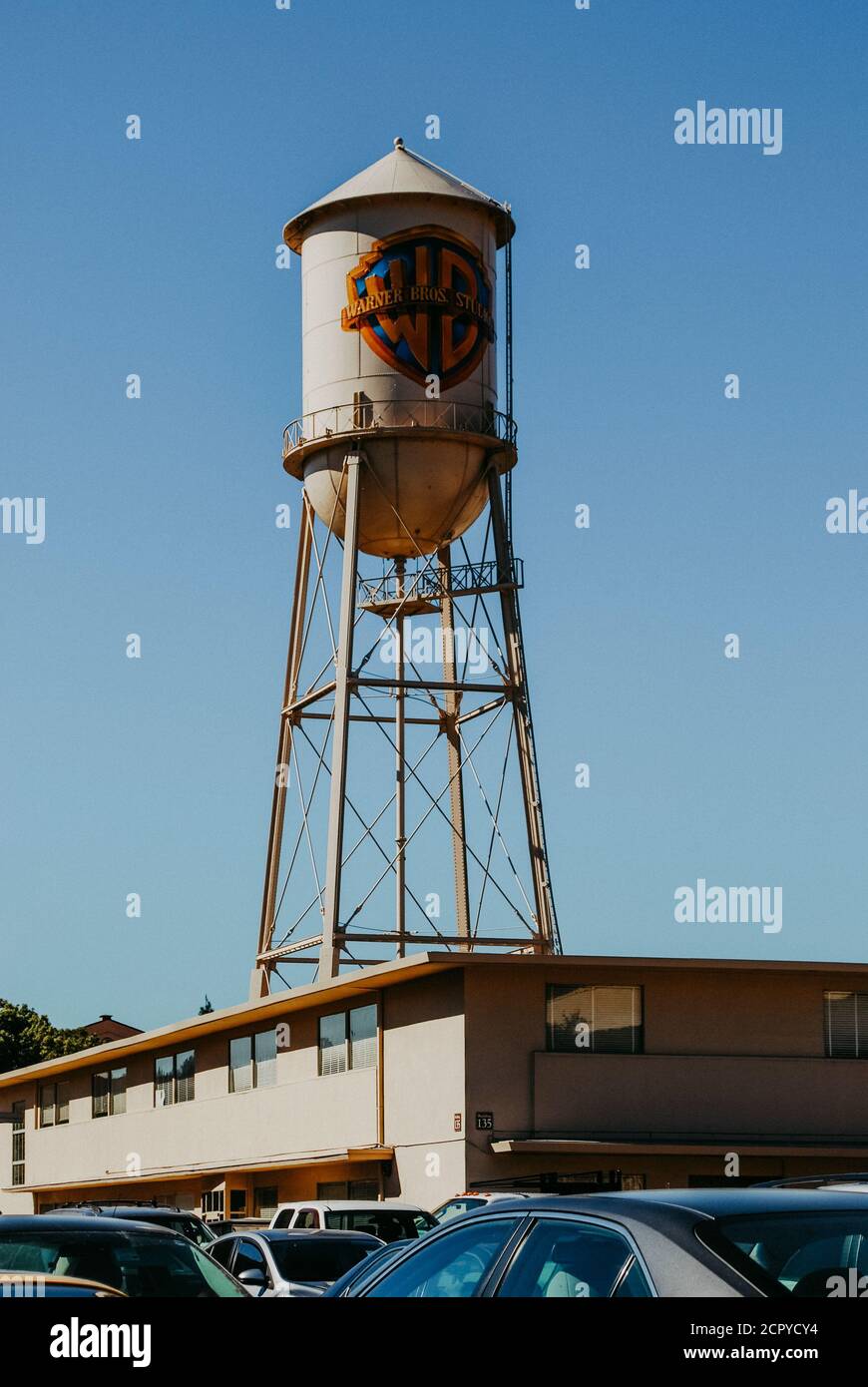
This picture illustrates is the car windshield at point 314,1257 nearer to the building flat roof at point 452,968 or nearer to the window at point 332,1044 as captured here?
the building flat roof at point 452,968

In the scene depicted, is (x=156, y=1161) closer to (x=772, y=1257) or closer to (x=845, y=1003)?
(x=845, y=1003)

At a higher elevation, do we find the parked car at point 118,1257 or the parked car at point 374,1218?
the parked car at point 118,1257

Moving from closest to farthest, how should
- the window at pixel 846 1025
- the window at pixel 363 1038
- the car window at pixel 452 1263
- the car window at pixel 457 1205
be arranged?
the car window at pixel 452 1263, the car window at pixel 457 1205, the window at pixel 846 1025, the window at pixel 363 1038

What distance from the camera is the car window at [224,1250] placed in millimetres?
20344

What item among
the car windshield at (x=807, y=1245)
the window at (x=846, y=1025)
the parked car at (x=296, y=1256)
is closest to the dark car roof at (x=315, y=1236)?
the parked car at (x=296, y=1256)

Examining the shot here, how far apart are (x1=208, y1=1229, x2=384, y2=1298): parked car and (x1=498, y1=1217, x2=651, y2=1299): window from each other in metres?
11.7

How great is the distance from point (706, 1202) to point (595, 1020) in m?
25.5

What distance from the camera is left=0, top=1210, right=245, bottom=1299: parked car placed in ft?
40.0

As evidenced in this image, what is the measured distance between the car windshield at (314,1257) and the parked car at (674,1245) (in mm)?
12009

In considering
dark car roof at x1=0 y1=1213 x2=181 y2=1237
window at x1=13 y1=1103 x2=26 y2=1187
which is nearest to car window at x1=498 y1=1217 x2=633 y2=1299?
dark car roof at x1=0 y1=1213 x2=181 y2=1237

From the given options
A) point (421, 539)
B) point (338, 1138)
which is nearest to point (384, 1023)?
point (338, 1138)

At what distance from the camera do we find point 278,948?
3981 centimetres

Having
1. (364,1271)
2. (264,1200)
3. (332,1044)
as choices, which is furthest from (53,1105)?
(364,1271)
